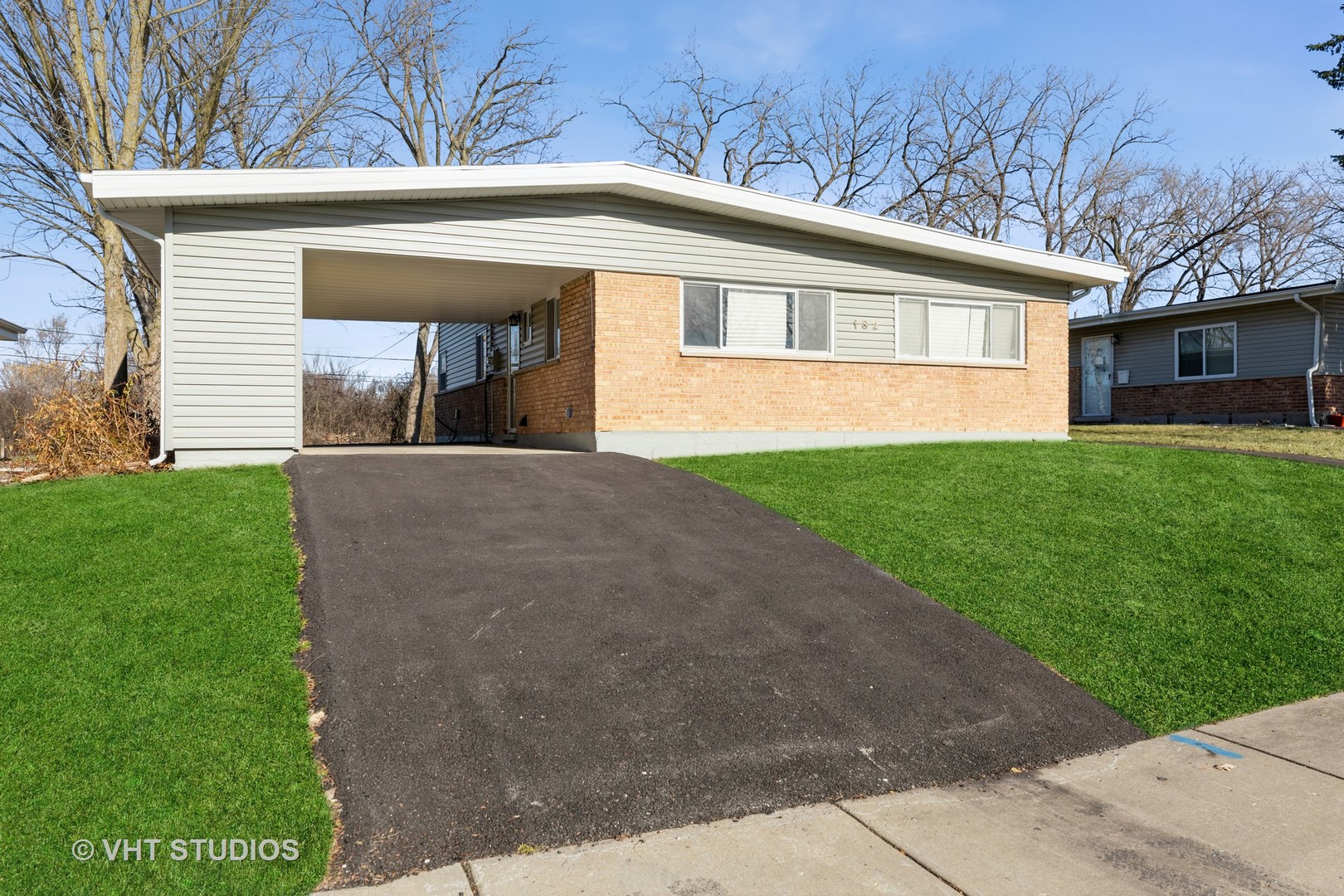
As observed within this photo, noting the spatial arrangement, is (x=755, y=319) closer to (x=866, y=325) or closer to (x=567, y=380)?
(x=866, y=325)

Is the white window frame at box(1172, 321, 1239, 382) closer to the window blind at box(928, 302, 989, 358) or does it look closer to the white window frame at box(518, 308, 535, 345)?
the window blind at box(928, 302, 989, 358)

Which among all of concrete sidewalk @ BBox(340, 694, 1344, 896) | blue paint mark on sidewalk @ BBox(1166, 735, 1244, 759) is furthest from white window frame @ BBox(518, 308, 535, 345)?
concrete sidewalk @ BBox(340, 694, 1344, 896)

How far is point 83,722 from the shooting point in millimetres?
3836

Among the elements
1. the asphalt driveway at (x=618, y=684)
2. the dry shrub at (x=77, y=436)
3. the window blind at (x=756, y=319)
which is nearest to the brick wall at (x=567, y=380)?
the window blind at (x=756, y=319)

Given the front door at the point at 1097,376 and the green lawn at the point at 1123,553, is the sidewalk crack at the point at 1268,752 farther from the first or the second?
the front door at the point at 1097,376

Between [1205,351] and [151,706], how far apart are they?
79.4ft

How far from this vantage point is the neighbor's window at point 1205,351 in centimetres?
2130

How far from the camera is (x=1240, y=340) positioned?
21.0 m

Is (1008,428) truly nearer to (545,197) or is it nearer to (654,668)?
(545,197)

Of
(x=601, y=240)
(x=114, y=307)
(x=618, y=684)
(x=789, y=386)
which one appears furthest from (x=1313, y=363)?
(x=114, y=307)

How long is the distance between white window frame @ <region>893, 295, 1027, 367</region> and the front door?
37.9 ft

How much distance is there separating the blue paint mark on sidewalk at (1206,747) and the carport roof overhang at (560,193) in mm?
8901

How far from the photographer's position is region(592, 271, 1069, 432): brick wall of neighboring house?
1191 centimetres

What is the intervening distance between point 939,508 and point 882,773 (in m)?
4.92
